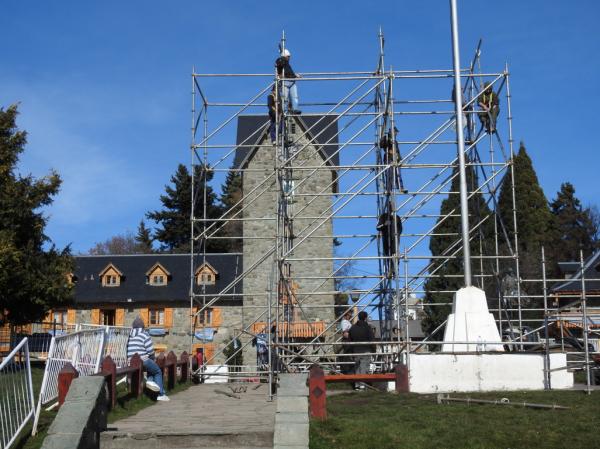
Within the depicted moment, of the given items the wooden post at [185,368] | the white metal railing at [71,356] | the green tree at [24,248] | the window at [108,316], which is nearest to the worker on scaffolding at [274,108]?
the wooden post at [185,368]

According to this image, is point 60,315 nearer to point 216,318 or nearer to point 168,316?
point 168,316

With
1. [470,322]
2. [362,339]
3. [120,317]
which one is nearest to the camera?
[470,322]

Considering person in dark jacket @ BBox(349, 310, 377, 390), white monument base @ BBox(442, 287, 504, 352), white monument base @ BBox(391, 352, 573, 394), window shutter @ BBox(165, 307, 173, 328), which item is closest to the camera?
white monument base @ BBox(391, 352, 573, 394)

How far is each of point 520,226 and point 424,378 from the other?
41.7 m

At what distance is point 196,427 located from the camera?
9883 mm

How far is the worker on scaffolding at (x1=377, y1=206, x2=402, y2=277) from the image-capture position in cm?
1644

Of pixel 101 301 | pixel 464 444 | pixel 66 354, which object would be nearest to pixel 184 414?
pixel 66 354

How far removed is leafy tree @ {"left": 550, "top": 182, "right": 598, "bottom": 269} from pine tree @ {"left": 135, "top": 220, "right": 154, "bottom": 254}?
35.0 m

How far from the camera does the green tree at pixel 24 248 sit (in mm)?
30312

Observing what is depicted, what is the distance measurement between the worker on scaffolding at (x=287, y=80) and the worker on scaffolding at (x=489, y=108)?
4.51 meters

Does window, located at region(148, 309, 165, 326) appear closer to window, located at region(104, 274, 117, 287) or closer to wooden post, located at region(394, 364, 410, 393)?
window, located at region(104, 274, 117, 287)

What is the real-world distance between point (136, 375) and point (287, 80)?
→ 8.24m

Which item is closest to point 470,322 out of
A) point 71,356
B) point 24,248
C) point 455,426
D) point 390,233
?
point 390,233

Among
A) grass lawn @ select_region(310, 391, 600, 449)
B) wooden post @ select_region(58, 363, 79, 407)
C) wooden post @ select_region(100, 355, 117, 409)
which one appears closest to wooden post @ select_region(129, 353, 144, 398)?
wooden post @ select_region(100, 355, 117, 409)
